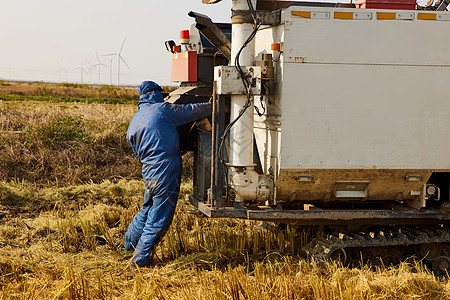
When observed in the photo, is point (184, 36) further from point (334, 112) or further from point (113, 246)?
point (113, 246)

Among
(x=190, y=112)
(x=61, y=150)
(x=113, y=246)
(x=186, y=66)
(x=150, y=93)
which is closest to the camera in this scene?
(x=190, y=112)

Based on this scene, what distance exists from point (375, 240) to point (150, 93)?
3069mm

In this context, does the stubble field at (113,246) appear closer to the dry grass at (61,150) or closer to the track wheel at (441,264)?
the dry grass at (61,150)

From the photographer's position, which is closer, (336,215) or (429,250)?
(336,215)

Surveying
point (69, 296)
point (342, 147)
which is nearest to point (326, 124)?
point (342, 147)

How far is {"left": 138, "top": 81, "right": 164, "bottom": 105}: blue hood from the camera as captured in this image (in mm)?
6398

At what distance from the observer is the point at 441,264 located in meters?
6.06

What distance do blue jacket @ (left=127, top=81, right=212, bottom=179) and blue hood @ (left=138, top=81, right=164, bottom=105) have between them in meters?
0.24

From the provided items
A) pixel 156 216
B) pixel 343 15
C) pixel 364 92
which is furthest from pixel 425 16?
pixel 156 216

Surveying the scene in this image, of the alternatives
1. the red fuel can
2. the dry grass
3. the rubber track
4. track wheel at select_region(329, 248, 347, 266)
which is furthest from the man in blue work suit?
the dry grass

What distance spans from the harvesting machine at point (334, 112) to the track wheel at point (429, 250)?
0.63 feet

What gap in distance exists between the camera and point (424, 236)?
588cm

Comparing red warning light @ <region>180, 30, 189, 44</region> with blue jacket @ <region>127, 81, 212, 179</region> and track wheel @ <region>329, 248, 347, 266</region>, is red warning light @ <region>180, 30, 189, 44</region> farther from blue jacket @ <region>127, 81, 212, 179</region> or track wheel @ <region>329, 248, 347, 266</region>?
track wheel @ <region>329, 248, 347, 266</region>

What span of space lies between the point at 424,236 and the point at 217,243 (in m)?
2.37
